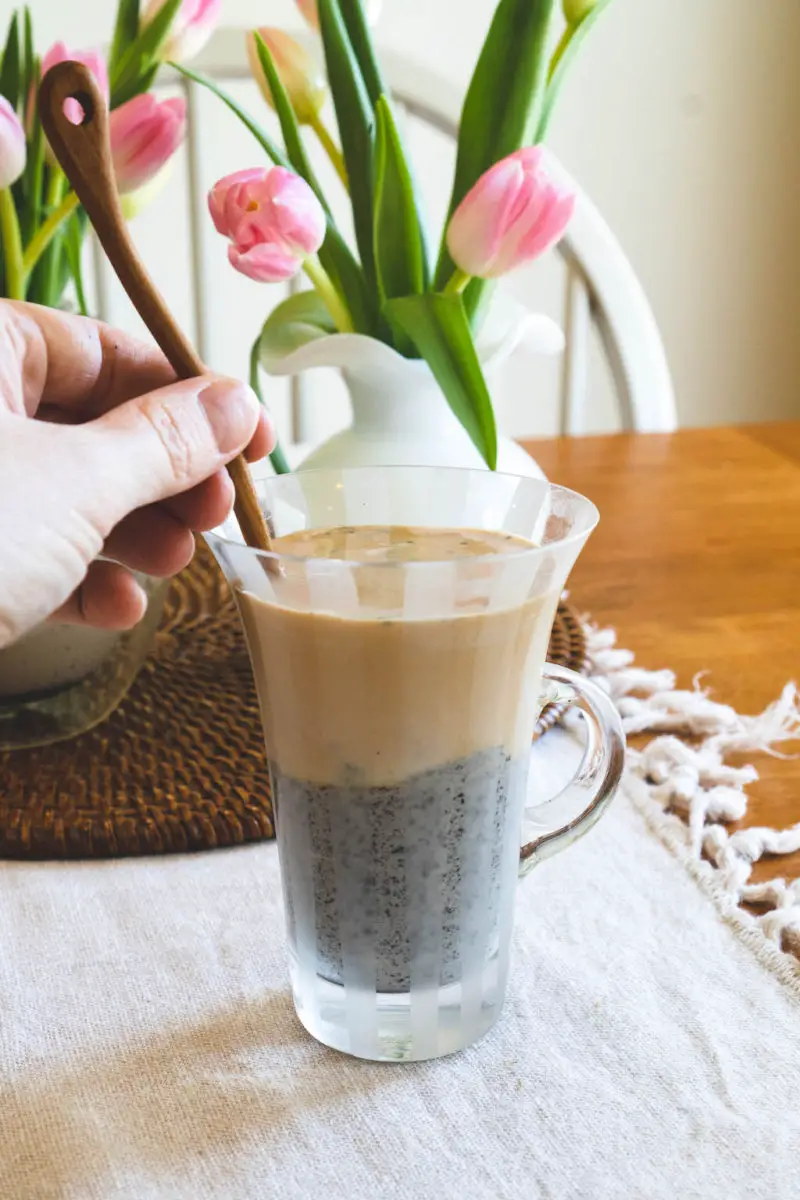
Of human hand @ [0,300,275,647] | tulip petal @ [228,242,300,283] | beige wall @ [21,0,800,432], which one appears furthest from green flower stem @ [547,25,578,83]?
beige wall @ [21,0,800,432]

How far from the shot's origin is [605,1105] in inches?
15.0

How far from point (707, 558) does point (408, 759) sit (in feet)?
1.69

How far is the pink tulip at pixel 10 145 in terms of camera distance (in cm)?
52

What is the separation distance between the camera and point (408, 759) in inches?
15.4

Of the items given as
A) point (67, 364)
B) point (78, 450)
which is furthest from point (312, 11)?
point (78, 450)

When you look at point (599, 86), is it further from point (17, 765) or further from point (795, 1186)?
point (795, 1186)

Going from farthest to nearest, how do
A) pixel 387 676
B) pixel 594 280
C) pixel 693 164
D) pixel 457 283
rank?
pixel 693 164 → pixel 594 280 → pixel 457 283 → pixel 387 676

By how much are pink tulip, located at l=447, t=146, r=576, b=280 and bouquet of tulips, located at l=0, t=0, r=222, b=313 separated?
0.50ft

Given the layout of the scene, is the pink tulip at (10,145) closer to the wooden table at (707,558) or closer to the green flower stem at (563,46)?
→ the green flower stem at (563,46)

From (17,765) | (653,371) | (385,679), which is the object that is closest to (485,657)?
(385,679)

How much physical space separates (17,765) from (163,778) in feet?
0.25

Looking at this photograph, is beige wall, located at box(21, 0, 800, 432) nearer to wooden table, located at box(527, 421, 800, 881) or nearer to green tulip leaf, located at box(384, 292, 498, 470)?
wooden table, located at box(527, 421, 800, 881)

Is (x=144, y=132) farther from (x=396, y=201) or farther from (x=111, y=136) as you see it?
(x=396, y=201)

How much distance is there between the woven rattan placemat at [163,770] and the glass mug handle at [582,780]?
137 mm
